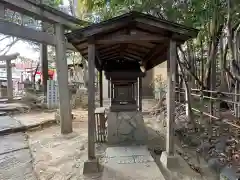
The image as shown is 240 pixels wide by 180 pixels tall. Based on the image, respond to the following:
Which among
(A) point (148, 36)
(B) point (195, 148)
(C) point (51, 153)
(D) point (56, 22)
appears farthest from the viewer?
(D) point (56, 22)

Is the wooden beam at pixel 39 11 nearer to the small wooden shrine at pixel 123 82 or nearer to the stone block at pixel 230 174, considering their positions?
the small wooden shrine at pixel 123 82

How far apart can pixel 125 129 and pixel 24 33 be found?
10.4 ft

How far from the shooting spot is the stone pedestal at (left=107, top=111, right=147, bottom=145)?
564 centimetres

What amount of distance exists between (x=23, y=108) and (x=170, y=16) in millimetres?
7812

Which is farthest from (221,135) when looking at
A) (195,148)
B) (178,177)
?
(178,177)

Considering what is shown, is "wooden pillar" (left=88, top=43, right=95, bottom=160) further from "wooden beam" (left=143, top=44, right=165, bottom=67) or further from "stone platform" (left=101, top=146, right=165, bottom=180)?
"wooden beam" (left=143, top=44, right=165, bottom=67)

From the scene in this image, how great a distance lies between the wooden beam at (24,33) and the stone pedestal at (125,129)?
2.51 m

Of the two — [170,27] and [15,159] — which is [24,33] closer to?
[15,159]

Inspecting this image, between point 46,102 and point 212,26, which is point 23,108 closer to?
point 46,102

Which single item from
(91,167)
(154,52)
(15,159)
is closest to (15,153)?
(15,159)

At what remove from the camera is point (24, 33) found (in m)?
5.33

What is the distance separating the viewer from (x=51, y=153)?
5160 mm

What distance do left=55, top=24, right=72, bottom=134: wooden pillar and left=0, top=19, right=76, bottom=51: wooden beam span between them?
20 cm

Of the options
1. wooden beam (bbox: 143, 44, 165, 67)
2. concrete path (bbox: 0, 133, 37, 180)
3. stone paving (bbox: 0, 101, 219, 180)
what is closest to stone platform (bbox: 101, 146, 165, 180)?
stone paving (bbox: 0, 101, 219, 180)
